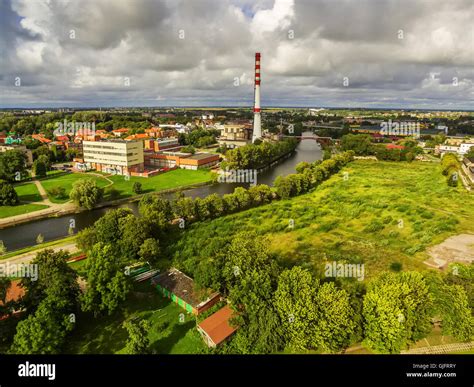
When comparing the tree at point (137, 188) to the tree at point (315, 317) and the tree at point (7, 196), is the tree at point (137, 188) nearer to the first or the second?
the tree at point (7, 196)

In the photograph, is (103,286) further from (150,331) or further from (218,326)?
(218,326)

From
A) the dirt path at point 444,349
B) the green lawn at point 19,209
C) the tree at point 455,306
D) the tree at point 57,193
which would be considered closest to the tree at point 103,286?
the dirt path at point 444,349

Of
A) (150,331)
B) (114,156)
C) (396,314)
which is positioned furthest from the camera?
(114,156)

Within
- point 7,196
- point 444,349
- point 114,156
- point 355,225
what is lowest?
point 444,349

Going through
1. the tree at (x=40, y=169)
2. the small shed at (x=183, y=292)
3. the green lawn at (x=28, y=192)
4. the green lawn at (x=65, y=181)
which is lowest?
the small shed at (x=183, y=292)

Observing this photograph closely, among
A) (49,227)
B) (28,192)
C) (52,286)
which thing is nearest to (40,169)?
(28,192)

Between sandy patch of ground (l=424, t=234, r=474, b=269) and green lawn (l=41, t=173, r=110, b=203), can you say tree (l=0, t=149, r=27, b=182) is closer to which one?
green lawn (l=41, t=173, r=110, b=203)
